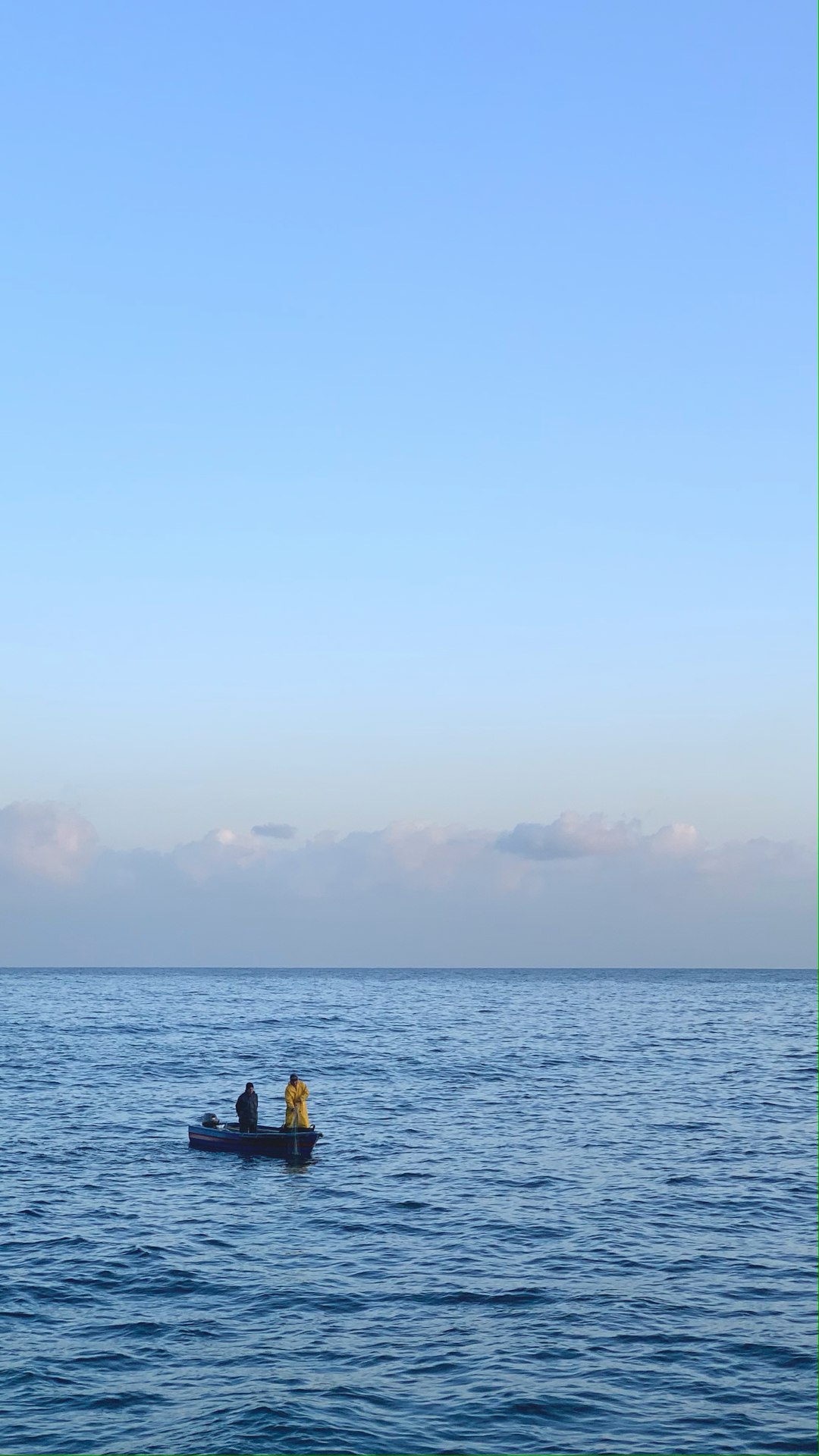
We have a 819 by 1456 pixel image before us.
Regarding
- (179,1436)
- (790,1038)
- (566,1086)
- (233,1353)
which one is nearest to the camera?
(179,1436)

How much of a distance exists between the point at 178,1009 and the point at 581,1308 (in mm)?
113736

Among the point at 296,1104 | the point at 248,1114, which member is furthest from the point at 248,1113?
the point at 296,1104

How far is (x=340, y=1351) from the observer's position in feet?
73.7

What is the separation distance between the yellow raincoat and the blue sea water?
1578 mm

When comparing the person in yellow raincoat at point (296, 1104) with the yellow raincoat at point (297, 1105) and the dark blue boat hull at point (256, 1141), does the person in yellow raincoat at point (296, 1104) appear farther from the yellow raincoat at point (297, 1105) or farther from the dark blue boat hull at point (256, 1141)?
the dark blue boat hull at point (256, 1141)

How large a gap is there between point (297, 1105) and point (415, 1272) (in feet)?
46.2

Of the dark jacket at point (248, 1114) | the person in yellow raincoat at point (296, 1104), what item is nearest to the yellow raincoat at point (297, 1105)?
the person in yellow raincoat at point (296, 1104)

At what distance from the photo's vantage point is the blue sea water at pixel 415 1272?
769 inches

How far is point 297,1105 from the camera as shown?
4100 cm

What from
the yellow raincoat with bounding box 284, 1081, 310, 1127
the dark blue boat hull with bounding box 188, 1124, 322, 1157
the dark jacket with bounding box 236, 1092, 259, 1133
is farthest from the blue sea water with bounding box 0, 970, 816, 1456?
the yellow raincoat with bounding box 284, 1081, 310, 1127

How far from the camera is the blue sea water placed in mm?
19531

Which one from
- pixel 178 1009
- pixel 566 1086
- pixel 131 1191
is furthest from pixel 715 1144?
pixel 178 1009

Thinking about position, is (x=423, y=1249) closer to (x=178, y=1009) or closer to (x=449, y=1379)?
Result: (x=449, y=1379)

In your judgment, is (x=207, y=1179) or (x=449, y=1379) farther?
(x=207, y=1179)
